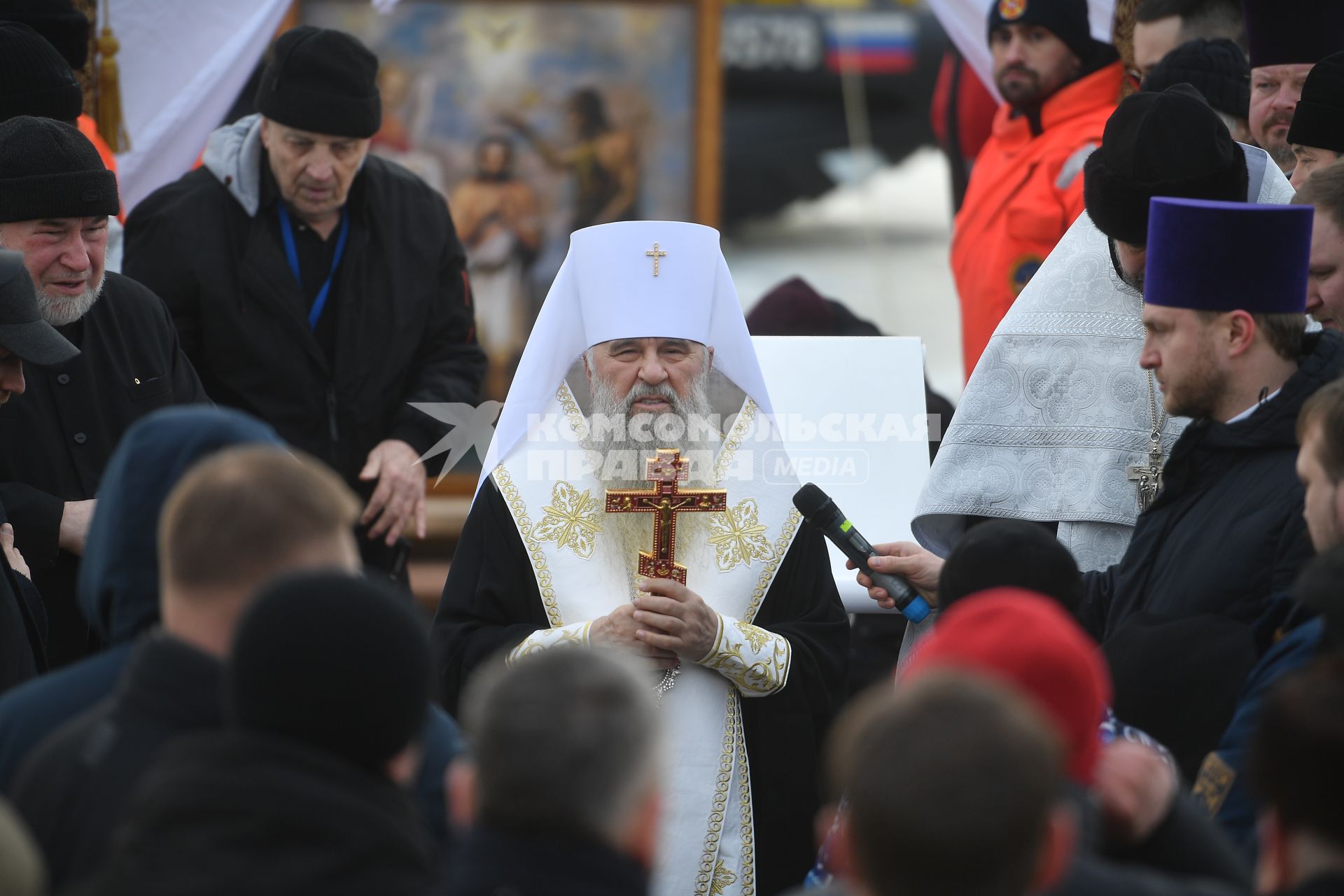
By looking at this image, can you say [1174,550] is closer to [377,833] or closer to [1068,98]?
[377,833]

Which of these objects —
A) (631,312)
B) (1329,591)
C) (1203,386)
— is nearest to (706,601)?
(631,312)

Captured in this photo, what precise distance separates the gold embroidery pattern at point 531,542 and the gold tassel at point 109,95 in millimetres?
2656

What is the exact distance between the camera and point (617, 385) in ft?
14.6

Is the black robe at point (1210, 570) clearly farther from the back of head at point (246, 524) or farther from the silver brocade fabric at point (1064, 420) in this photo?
the back of head at point (246, 524)

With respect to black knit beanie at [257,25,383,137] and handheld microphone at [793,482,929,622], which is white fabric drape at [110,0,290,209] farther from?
handheld microphone at [793,482,929,622]

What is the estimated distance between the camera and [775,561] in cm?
439

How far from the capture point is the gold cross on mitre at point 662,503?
406 cm

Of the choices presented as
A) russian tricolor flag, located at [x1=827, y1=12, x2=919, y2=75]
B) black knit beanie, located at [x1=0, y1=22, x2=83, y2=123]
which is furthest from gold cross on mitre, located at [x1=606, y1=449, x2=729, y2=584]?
russian tricolor flag, located at [x1=827, y1=12, x2=919, y2=75]

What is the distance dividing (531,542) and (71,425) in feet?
4.35

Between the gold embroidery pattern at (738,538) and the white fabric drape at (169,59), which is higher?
the white fabric drape at (169,59)

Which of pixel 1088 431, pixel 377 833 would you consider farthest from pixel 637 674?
pixel 1088 431

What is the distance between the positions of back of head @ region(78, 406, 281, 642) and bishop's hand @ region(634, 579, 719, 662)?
1.52m

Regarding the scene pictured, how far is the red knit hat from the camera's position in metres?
2.11

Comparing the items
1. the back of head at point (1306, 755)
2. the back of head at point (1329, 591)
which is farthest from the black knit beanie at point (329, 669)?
the back of head at point (1329, 591)
